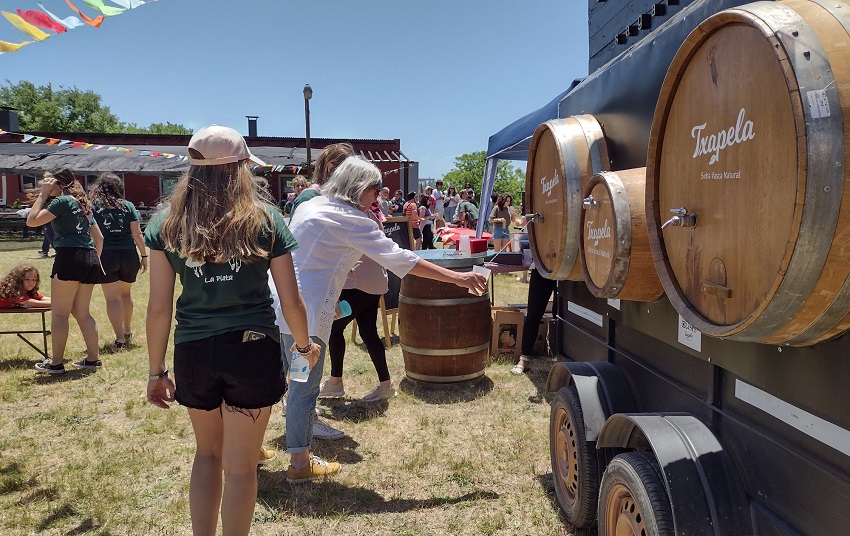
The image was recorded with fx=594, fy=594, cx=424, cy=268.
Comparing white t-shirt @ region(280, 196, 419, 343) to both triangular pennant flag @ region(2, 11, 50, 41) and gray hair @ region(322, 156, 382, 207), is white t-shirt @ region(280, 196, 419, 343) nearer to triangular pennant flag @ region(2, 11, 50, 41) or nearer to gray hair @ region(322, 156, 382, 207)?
gray hair @ region(322, 156, 382, 207)

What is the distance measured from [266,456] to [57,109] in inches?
2661

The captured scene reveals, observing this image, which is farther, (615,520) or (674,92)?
(615,520)

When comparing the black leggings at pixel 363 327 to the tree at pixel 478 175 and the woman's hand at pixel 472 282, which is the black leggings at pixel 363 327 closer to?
the woman's hand at pixel 472 282

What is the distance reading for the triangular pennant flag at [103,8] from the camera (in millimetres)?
4598

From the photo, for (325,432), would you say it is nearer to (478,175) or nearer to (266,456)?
(266,456)

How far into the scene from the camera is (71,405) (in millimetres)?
4793

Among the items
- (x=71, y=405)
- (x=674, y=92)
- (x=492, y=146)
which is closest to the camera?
(x=674, y=92)

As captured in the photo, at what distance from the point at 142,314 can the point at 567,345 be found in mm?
7123

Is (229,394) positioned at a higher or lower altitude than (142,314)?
higher

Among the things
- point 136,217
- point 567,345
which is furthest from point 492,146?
point 567,345

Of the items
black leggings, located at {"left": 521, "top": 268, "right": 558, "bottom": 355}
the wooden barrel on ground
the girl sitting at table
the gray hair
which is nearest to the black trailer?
the gray hair

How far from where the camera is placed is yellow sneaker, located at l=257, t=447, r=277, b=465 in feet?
12.0

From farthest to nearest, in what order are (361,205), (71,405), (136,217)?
(136,217) → (71,405) → (361,205)

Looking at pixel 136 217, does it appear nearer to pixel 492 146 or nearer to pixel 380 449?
pixel 380 449
